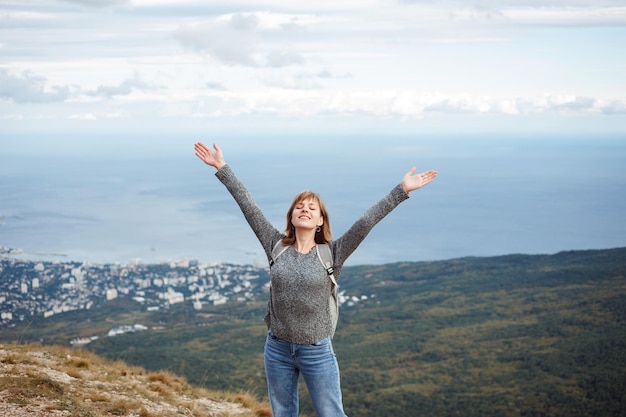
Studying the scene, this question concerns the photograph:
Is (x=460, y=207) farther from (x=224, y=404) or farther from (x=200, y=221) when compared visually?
(x=224, y=404)

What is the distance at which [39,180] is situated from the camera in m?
179

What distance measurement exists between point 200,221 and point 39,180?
253 ft

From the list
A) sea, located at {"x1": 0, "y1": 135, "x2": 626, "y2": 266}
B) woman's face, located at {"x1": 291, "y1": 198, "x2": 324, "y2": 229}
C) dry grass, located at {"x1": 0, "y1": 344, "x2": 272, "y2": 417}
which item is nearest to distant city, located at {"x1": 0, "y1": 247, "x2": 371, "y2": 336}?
sea, located at {"x1": 0, "y1": 135, "x2": 626, "y2": 266}

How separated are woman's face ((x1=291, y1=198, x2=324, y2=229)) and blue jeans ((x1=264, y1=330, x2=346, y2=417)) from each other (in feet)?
2.16

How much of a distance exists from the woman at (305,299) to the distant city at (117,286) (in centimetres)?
3667

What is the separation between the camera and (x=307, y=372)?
11.3ft

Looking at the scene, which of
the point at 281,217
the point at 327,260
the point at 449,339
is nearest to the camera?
the point at 327,260

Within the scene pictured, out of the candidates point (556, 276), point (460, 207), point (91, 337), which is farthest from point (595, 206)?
point (91, 337)

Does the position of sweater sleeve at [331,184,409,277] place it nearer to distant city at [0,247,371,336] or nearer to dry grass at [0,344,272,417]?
dry grass at [0,344,272,417]

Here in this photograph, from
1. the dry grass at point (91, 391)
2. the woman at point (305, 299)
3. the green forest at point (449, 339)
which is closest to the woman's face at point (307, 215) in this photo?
the woman at point (305, 299)

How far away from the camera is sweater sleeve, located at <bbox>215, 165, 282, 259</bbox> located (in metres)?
3.61

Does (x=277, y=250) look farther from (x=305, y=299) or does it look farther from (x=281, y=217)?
(x=281, y=217)

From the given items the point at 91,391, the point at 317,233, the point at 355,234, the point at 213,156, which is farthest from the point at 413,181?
the point at 91,391

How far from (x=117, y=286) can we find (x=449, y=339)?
3362cm
